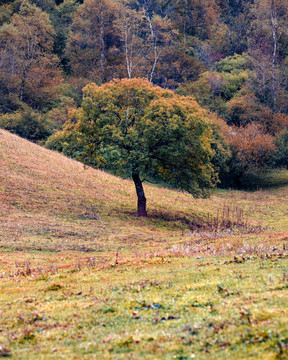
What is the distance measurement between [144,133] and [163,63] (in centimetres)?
5455

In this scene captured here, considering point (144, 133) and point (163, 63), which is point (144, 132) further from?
point (163, 63)

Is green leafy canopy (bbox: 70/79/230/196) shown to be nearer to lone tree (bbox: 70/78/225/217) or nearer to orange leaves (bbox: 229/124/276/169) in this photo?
lone tree (bbox: 70/78/225/217)

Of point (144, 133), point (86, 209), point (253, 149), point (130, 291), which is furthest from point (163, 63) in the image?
point (130, 291)

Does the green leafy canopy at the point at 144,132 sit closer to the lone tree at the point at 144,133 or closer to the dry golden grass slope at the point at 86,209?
the lone tree at the point at 144,133

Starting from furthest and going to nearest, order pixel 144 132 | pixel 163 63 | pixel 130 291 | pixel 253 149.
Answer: pixel 163 63
pixel 253 149
pixel 144 132
pixel 130 291

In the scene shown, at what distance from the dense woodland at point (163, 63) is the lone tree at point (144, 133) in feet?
75.2

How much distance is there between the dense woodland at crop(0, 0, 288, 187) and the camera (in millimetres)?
62562

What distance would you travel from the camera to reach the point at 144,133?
2992 cm

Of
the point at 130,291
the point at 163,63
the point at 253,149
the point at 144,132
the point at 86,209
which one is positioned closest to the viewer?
the point at 130,291

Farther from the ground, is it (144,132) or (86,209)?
(144,132)

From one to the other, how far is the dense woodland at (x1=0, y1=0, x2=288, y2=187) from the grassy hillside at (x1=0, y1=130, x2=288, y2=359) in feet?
111

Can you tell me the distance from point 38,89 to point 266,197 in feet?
156

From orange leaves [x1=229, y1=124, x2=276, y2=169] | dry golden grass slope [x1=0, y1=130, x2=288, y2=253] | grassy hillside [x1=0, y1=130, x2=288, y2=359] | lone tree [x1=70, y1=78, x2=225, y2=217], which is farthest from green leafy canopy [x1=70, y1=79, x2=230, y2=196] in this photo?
orange leaves [x1=229, y1=124, x2=276, y2=169]

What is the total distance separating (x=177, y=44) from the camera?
87875 millimetres
